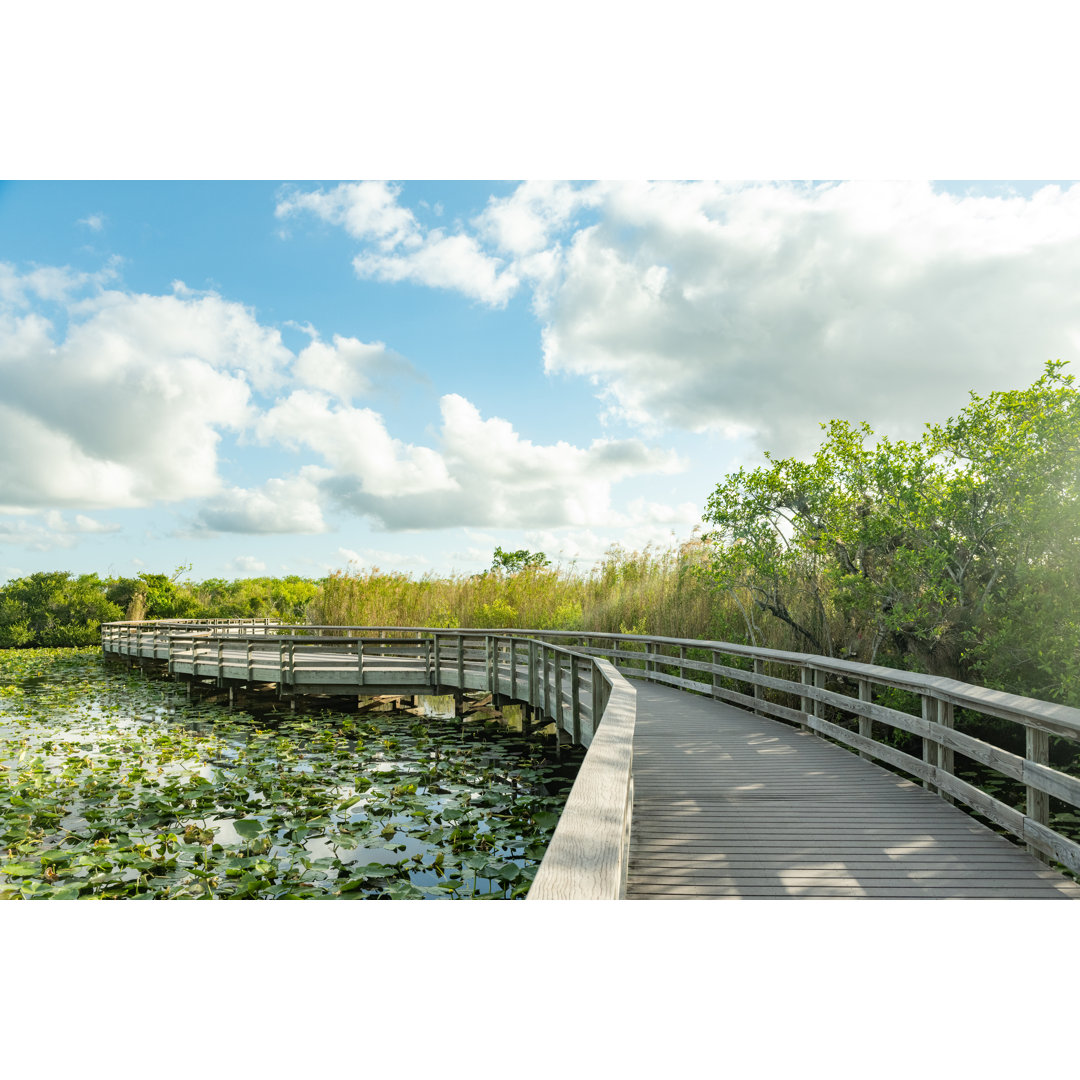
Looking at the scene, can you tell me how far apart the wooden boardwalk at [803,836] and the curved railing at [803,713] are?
0.19m

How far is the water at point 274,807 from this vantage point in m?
4.72

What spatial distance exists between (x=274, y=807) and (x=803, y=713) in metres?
5.33

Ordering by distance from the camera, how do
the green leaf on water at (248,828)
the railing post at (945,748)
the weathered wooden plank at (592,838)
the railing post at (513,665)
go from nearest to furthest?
the weathered wooden plank at (592,838), the railing post at (945,748), the green leaf on water at (248,828), the railing post at (513,665)

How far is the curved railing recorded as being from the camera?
108 inches

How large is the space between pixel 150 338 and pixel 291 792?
14963 mm

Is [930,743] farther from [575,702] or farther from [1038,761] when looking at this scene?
[575,702]

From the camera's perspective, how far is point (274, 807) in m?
6.39

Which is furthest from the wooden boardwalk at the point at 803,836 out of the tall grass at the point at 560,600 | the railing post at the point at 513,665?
the tall grass at the point at 560,600

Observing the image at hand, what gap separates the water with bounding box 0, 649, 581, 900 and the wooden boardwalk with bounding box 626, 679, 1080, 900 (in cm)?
119

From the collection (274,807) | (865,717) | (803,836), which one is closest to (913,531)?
(865,717)

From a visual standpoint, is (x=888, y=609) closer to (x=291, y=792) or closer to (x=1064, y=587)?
(x=1064, y=587)

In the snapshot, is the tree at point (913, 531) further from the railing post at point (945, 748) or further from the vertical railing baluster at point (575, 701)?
the vertical railing baluster at point (575, 701)
